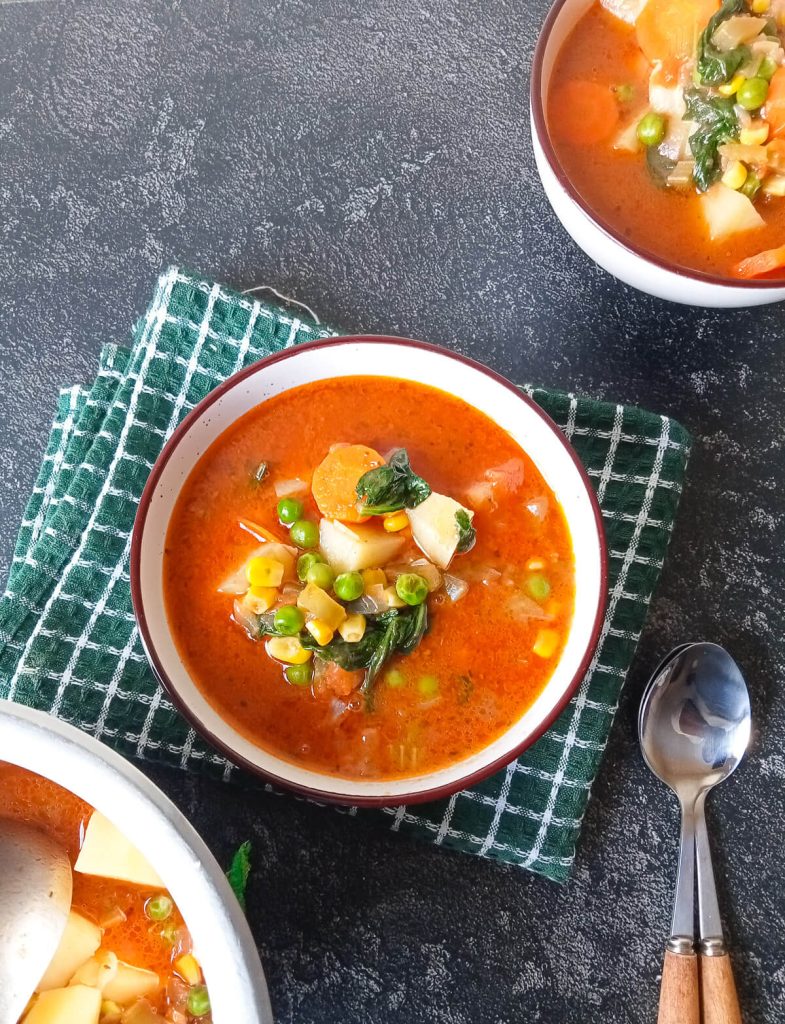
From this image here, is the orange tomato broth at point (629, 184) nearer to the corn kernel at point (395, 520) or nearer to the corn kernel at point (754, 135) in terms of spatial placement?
the corn kernel at point (754, 135)

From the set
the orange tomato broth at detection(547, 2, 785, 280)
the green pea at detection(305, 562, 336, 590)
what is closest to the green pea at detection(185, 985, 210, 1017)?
the green pea at detection(305, 562, 336, 590)

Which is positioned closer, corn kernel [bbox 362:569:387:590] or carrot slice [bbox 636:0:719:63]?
corn kernel [bbox 362:569:387:590]

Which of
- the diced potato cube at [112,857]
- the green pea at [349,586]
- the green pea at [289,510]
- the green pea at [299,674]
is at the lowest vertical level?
the diced potato cube at [112,857]

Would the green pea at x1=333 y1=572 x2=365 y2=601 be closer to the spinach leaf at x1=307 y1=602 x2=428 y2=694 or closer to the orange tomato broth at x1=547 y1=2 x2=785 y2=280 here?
the spinach leaf at x1=307 y1=602 x2=428 y2=694

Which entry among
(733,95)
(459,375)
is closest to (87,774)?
(459,375)

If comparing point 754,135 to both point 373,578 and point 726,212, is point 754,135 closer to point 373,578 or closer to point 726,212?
point 726,212

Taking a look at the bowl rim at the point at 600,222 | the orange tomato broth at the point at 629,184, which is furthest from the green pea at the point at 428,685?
the orange tomato broth at the point at 629,184

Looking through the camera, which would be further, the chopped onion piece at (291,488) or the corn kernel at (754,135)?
the corn kernel at (754,135)
